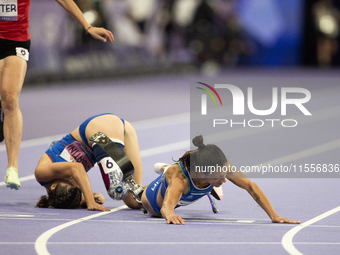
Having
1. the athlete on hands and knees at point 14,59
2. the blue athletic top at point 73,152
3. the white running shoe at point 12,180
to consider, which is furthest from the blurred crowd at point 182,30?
the white running shoe at point 12,180

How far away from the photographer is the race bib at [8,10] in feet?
21.8

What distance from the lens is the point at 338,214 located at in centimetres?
580

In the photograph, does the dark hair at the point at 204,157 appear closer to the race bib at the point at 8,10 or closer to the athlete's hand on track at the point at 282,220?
the athlete's hand on track at the point at 282,220

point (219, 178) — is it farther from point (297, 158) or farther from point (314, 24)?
point (314, 24)

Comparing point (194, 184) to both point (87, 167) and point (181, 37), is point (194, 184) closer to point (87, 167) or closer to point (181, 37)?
point (87, 167)

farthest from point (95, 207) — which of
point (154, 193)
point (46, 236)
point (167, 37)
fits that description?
point (167, 37)

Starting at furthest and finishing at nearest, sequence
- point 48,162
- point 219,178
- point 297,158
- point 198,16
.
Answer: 1. point 198,16
2. point 297,158
3. point 48,162
4. point 219,178

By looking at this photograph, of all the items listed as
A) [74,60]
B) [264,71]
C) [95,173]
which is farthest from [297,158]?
[264,71]

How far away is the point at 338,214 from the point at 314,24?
65.2ft

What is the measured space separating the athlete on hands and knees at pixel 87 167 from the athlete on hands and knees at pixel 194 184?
0.45 meters

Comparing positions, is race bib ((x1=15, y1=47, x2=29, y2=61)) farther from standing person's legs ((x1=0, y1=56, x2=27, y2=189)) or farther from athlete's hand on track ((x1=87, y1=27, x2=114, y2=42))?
athlete's hand on track ((x1=87, y1=27, x2=114, y2=42))

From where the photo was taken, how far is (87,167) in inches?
254

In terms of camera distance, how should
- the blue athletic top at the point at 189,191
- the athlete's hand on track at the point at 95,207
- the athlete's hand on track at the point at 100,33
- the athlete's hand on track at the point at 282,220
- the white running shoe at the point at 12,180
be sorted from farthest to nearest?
the athlete's hand on track at the point at 100,33 < the white running shoe at the point at 12,180 < the athlete's hand on track at the point at 95,207 < the blue athletic top at the point at 189,191 < the athlete's hand on track at the point at 282,220

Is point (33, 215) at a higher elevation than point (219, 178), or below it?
below
